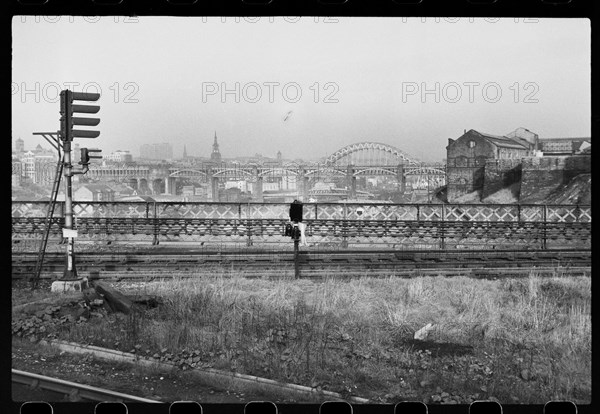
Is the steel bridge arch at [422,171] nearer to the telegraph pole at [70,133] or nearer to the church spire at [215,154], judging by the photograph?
the church spire at [215,154]

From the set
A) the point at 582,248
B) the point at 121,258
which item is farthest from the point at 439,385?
the point at 582,248

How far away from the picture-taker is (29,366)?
18.4 feet

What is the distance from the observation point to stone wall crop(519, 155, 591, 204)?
1175cm

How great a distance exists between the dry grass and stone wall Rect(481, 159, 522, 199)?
5188 mm

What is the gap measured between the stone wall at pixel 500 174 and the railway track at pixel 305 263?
225cm

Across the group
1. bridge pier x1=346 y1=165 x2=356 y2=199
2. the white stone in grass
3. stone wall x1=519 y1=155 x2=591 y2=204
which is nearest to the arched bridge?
Answer: bridge pier x1=346 y1=165 x2=356 y2=199

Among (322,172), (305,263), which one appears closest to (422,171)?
(322,172)

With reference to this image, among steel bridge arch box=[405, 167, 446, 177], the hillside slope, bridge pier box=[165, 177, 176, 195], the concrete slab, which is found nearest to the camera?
bridge pier box=[165, 177, 176, 195]

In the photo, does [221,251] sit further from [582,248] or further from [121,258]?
[582,248]

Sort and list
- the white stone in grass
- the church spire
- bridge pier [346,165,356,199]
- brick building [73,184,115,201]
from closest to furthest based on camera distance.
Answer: the church spire → the white stone in grass → bridge pier [346,165,356,199] → brick building [73,184,115,201]

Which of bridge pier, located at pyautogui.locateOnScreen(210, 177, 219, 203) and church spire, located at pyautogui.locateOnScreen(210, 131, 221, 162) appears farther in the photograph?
bridge pier, located at pyautogui.locateOnScreen(210, 177, 219, 203)

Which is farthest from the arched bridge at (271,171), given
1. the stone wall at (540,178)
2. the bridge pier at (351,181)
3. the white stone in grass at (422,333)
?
the stone wall at (540,178)

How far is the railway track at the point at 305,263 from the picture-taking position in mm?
9688

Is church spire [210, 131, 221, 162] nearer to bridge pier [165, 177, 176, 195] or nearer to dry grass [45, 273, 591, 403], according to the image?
bridge pier [165, 177, 176, 195]
